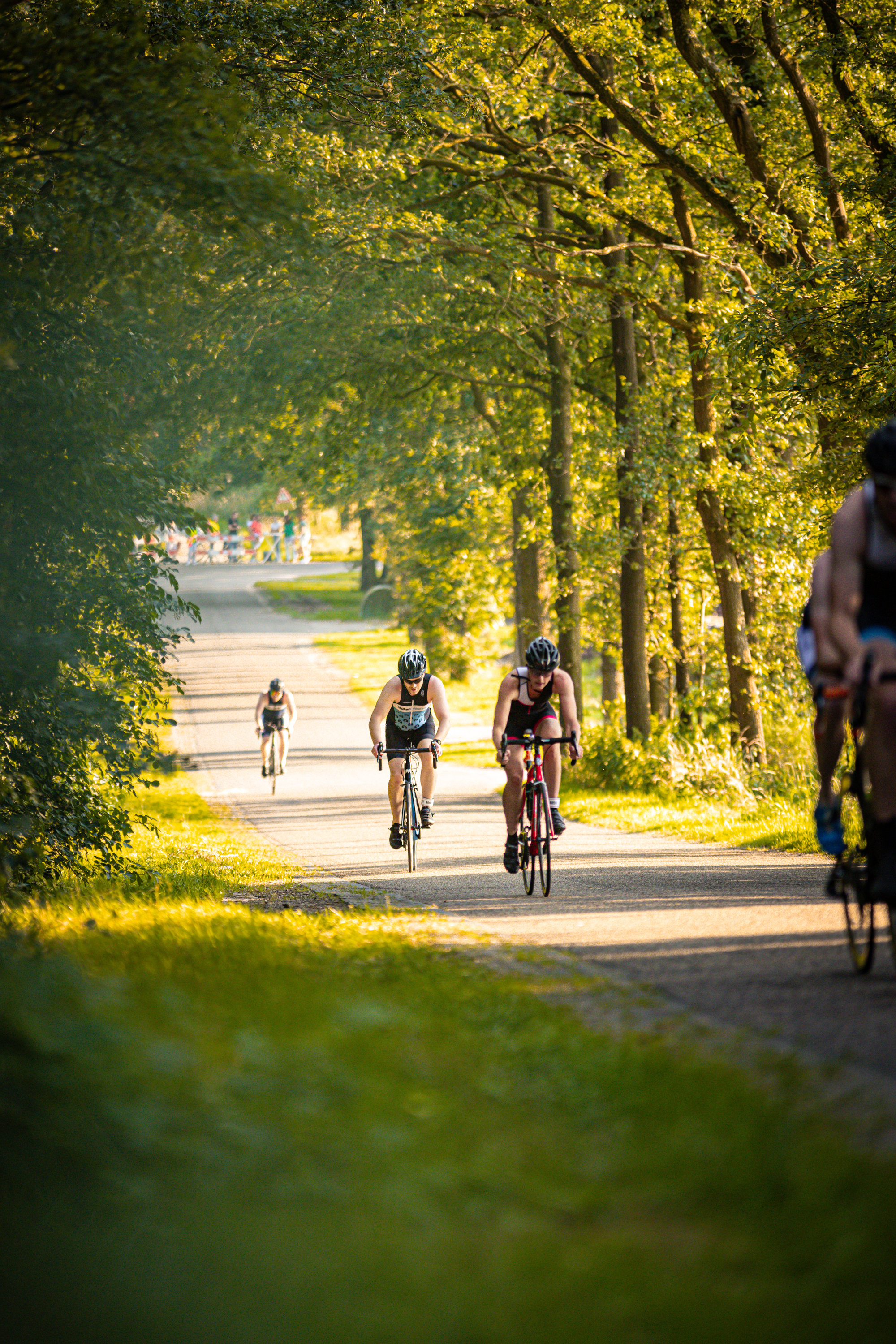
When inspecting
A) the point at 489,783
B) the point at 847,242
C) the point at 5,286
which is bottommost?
the point at 489,783

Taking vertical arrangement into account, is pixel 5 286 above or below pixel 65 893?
above

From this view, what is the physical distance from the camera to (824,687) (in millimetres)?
5598

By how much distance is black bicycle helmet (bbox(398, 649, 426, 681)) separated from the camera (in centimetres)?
1216

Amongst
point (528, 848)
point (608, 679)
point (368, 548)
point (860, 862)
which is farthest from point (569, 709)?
point (368, 548)

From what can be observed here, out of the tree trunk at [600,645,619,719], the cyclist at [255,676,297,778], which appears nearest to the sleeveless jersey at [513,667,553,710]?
the cyclist at [255,676,297,778]

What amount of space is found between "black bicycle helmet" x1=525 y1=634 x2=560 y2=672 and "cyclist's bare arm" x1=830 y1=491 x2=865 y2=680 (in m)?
4.71

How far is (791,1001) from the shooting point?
5.68 m

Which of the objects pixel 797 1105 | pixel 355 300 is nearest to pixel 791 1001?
pixel 797 1105

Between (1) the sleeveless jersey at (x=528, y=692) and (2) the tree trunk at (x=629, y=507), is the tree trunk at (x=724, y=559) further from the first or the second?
(1) the sleeveless jersey at (x=528, y=692)

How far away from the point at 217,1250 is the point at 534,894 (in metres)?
7.43

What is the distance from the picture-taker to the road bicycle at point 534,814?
33.6 ft

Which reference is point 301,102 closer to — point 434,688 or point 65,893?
point 434,688

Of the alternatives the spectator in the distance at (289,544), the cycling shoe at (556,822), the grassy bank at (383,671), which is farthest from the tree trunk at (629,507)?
the spectator in the distance at (289,544)

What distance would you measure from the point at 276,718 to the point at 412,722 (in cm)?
1136
